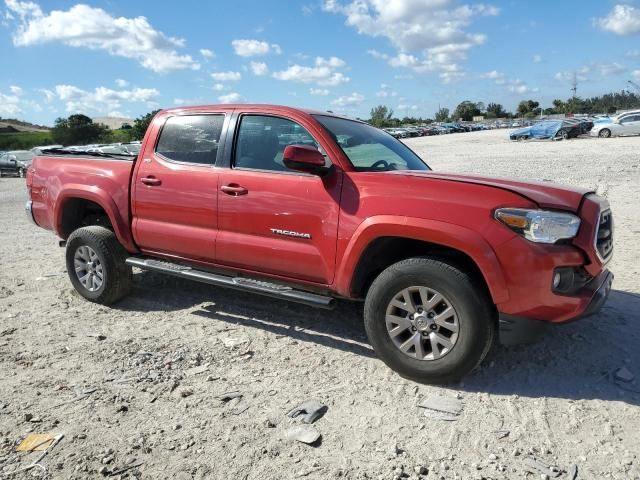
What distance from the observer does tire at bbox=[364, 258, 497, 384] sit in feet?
11.0

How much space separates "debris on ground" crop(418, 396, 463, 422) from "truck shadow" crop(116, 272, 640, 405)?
19 cm

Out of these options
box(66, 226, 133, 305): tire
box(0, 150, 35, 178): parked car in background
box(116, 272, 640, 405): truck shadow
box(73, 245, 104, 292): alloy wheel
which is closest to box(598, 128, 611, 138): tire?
box(116, 272, 640, 405): truck shadow

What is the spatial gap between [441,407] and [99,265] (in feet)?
11.7

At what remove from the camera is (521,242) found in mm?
3205

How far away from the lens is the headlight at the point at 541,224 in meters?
3.21

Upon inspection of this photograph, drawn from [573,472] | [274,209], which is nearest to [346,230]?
[274,209]

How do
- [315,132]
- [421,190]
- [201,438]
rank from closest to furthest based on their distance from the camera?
1. [201,438]
2. [421,190]
3. [315,132]

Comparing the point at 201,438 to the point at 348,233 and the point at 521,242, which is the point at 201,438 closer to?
the point at 348,233

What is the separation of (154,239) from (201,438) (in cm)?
232

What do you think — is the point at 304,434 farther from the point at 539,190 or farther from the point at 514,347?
the point at 539,190

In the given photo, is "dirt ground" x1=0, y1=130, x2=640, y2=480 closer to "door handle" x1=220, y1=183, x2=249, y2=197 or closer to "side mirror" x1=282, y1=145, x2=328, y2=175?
"door handle" x1=220, y1=183, x2=249, y2=197

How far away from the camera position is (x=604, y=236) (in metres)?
3.57

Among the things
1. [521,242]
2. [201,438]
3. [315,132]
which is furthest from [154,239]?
[521,242]

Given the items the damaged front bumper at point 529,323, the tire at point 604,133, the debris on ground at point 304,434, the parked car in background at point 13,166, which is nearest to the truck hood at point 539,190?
the damaged front bumper at point 529,323
